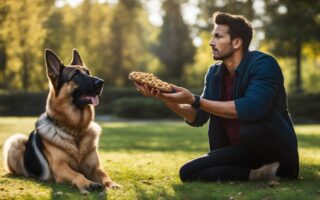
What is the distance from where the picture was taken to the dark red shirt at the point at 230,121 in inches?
279

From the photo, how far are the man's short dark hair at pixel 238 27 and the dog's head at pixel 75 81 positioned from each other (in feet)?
6.05

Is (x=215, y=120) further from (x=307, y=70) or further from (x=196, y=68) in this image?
(x=307, y=70)

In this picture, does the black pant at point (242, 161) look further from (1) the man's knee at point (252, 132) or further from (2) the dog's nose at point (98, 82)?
(2) the dog's nose at point (98, 82)

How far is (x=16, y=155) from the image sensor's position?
784 cm

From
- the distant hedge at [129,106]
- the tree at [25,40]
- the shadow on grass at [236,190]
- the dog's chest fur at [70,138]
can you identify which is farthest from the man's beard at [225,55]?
the distant hedge at [129,106]

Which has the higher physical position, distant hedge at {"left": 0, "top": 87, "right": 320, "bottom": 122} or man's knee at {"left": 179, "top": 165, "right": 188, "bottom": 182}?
man's knee at {"left": 179, "top": 165, "right": 188, "bottom": 182}

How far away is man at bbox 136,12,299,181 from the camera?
6.44 meters

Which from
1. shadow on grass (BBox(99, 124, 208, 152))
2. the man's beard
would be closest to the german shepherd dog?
the man's beard

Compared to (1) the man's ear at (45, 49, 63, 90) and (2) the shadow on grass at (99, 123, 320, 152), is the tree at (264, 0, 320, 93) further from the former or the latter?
(1) the man's ear at (45, 49, 63, 90)

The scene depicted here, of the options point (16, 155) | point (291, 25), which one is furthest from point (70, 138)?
point (291, 25)

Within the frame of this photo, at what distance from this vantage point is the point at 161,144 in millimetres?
15062

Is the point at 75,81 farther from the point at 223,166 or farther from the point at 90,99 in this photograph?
the point at 223,166

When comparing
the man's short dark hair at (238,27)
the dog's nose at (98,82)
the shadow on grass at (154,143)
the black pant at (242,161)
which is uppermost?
the man's short dark hair at (238,27)

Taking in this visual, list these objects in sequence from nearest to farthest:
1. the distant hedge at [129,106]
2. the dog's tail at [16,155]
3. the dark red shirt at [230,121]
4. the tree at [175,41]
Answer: the dark red shirt at [230,121], the dog's tail at [16,155], the distant hedge at [129,106], the tree at [175,41]
